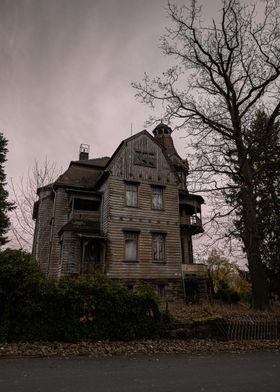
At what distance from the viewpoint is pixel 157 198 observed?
77.9 feet

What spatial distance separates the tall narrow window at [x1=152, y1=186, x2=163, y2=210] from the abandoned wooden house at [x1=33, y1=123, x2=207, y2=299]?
0.27 feet

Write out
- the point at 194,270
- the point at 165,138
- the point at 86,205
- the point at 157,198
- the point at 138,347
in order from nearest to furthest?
the point at 138,347 → the point at 194,270 → the point at 157,198 → the point at 86,205 → the point at 165,138

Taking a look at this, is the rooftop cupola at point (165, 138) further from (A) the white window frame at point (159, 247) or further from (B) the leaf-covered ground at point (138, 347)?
(B) the leaf-covered ground at point (138, 347)

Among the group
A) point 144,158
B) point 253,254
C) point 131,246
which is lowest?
point 253,254

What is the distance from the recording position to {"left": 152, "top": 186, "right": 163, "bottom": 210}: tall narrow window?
77.0ft

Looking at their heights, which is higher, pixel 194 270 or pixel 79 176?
pixel 79 176

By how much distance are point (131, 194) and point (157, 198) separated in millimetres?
2295

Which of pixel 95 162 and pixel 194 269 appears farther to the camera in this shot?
pixel 95 162

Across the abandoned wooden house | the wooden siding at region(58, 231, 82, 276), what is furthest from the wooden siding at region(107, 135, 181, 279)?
the wooden siding at region(58, 231, 82, 276)

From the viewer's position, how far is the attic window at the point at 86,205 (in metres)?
25.0

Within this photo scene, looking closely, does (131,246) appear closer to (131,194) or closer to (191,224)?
(131,194)

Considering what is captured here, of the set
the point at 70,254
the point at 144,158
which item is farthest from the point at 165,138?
the point at 70,254

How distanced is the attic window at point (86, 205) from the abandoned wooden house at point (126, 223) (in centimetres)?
9

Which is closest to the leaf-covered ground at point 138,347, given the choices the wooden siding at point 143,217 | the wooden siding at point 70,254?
the wooden siding at point 143,217
